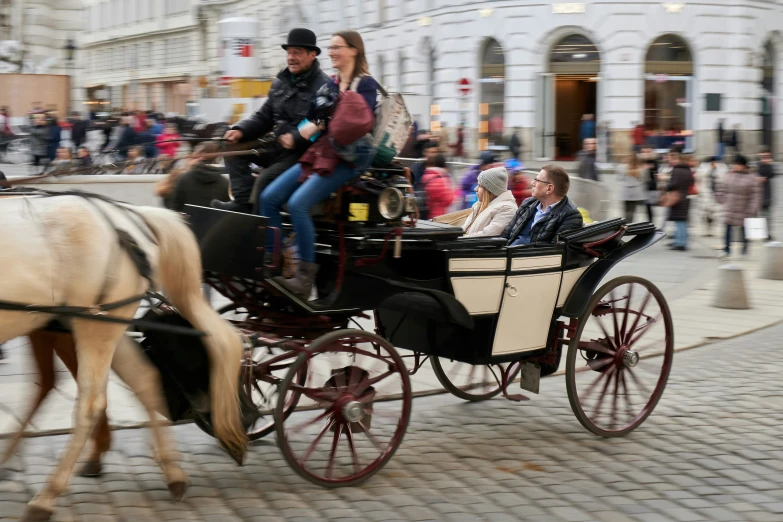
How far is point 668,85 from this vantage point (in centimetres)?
3031

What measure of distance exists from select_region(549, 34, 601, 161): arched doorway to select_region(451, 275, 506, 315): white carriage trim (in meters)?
24.6

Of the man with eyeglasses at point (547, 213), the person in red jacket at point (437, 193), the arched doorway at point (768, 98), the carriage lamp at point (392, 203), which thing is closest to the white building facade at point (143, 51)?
the arched doorway at point (768, 98)

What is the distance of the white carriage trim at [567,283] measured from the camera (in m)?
6.25

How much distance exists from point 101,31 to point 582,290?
63.4 m

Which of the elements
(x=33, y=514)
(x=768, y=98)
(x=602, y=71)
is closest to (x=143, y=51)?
(x=602, y=71)

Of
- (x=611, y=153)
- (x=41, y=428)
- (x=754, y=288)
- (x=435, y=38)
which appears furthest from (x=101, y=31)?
(x=41, y=428)

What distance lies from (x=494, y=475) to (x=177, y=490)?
1604 mm

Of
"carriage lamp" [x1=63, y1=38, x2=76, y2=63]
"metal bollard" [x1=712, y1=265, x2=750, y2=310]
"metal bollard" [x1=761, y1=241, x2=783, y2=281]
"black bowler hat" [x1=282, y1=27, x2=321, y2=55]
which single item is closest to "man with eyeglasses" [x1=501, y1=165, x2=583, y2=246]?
"black bowler hat" [x1=282, y1=27, x2=321, y2=55]

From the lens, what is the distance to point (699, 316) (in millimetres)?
10570

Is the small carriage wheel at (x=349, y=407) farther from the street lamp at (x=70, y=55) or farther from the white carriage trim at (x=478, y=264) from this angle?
the street lamp at (x=70, y=55)

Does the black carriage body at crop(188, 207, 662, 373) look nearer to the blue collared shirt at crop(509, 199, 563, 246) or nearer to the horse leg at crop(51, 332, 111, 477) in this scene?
the blue collared shirt at crop(509, 199, 563, 246)

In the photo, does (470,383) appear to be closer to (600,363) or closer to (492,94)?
(600,363)

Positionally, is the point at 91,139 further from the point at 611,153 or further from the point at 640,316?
the point at 640,316

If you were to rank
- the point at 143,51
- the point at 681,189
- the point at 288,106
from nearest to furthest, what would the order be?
1. the point at 288,106
2. the point at 681,189
3. the point at 143,51
